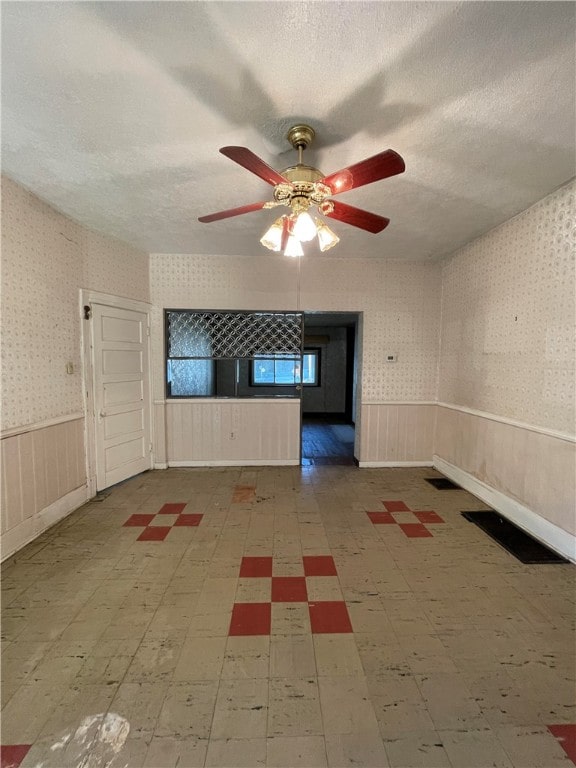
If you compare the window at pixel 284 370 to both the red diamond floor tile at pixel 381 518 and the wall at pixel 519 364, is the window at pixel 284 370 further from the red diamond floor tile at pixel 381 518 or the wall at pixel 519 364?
the wall at pixel 519 364

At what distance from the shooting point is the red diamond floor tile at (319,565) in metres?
2.04

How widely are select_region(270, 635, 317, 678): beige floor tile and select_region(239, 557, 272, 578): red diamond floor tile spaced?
0.49 m

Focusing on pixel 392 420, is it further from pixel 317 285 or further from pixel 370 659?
pixel 370 659

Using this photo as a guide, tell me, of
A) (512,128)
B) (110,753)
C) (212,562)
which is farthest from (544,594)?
(512,128)

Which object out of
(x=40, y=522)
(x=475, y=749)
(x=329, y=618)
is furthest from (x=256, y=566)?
(x=40, y=522)

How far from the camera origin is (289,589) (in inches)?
74.5

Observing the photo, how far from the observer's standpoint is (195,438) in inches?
160

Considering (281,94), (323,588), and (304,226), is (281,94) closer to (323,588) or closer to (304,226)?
(304,226)

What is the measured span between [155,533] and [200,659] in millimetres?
1253

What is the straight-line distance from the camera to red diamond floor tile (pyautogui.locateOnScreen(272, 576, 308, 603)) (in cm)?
182

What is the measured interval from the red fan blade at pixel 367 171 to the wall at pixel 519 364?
5.80 feet

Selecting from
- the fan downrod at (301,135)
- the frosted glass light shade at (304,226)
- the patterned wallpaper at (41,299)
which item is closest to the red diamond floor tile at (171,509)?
the patterned wallpaper at (41,299)

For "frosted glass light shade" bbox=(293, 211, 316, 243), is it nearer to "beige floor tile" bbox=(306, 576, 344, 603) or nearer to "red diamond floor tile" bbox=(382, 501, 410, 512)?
"beige floor tile" bbox=(306, 576, 344, 603)

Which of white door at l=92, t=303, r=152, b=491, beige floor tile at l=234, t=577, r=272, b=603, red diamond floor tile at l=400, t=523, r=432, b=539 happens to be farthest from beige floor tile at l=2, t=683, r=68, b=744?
red diamond floor tile at l=400, t=523, r=432, b=539
